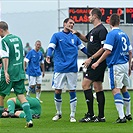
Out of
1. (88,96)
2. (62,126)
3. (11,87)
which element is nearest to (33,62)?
(88,96)

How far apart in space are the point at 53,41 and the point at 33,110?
1.80 metres

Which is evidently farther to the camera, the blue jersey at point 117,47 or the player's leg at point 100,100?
the player's leg at point 100,100

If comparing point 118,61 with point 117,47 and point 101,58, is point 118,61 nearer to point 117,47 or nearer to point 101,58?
point 117,47

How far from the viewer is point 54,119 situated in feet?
51.2

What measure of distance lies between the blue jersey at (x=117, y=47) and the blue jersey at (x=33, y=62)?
10101mm

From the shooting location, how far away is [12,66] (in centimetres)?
1373

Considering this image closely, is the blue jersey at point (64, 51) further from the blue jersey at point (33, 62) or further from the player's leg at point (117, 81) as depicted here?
the blue jersey at point (33, 62)

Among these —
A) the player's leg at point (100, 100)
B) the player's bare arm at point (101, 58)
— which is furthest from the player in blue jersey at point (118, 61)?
the player's leg at point (100, 100)

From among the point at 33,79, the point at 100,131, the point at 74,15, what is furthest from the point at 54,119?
the point at 74,15

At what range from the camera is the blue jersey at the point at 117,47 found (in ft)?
47.2

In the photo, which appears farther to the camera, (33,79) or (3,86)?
(33,79)

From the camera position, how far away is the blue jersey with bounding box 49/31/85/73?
1547 centimetres

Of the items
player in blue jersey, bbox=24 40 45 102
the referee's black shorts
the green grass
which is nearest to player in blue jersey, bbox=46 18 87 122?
the referee's black shorts

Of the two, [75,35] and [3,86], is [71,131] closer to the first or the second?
[3,86]
